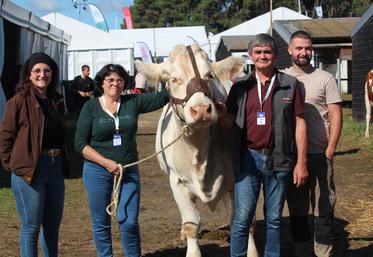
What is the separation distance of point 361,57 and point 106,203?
1424 cm

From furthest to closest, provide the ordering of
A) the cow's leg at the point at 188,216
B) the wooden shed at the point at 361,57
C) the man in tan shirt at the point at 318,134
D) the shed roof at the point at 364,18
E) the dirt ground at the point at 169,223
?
the wooden shed at the point at 361,57
the shed roof at the point at 364,18
the dirt ground at the point at 169,223
the cow's leg at the point at 188,216
the man in tan shirt at the point at 318,134

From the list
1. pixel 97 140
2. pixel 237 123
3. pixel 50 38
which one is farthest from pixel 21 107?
pixel 50 38

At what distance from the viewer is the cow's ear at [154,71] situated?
15.5 ft

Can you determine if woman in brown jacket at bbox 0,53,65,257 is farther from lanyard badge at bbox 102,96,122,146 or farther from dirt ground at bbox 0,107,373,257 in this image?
dirt ground at bbox 0,107,373,257

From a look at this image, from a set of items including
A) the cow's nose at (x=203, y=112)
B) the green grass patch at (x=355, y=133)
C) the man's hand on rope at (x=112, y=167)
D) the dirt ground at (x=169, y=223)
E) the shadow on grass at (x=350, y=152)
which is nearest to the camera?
the cow's nose at (x=203, y=112)

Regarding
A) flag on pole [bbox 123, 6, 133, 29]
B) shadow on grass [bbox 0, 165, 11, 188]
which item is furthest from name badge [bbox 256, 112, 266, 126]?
flag on pole [bbox 123, 6, 133, 29]

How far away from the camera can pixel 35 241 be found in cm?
437

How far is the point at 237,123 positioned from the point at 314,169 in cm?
94

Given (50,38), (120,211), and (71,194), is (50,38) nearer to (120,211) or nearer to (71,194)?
(71,194)

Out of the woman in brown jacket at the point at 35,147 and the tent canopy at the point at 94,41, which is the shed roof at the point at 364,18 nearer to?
the tent canopy at the point at 94,41

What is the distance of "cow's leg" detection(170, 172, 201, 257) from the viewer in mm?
5137

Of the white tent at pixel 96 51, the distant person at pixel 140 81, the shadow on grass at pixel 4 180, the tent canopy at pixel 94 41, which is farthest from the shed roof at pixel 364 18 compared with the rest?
the shadow on grass at pixel 4 180

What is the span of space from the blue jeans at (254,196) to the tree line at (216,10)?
203 feet

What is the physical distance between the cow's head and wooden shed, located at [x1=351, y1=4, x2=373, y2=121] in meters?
12.8
